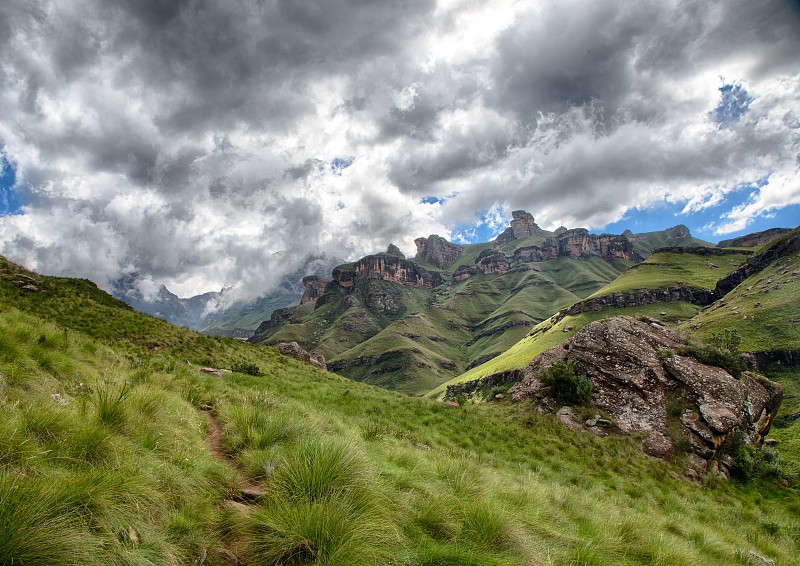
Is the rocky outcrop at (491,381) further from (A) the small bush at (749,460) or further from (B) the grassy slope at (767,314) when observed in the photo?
(A) the small bush at (749,460)

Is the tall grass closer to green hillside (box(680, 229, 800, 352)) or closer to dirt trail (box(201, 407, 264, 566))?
dirt trail (box(201, 407, 264, 566))

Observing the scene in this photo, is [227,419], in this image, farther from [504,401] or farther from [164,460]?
[504,401]

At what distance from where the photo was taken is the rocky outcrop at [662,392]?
58.0ft

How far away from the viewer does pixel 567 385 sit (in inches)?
812

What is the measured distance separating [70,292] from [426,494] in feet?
117

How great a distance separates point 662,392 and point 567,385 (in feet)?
16.2

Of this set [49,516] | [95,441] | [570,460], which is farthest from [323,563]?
[570,460]

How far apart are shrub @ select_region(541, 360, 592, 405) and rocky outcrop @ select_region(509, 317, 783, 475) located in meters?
0.54

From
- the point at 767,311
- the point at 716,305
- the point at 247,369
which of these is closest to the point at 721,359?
the point at 247,369

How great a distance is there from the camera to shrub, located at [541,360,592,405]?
20.0m

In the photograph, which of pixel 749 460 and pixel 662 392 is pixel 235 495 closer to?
pixel 662 392

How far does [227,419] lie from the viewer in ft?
26.2

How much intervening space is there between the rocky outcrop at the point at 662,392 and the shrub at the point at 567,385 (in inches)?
21.3

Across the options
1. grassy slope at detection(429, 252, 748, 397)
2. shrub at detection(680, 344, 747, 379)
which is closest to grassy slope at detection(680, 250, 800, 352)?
grassy slope at detection(429, 252, 748, 397)
